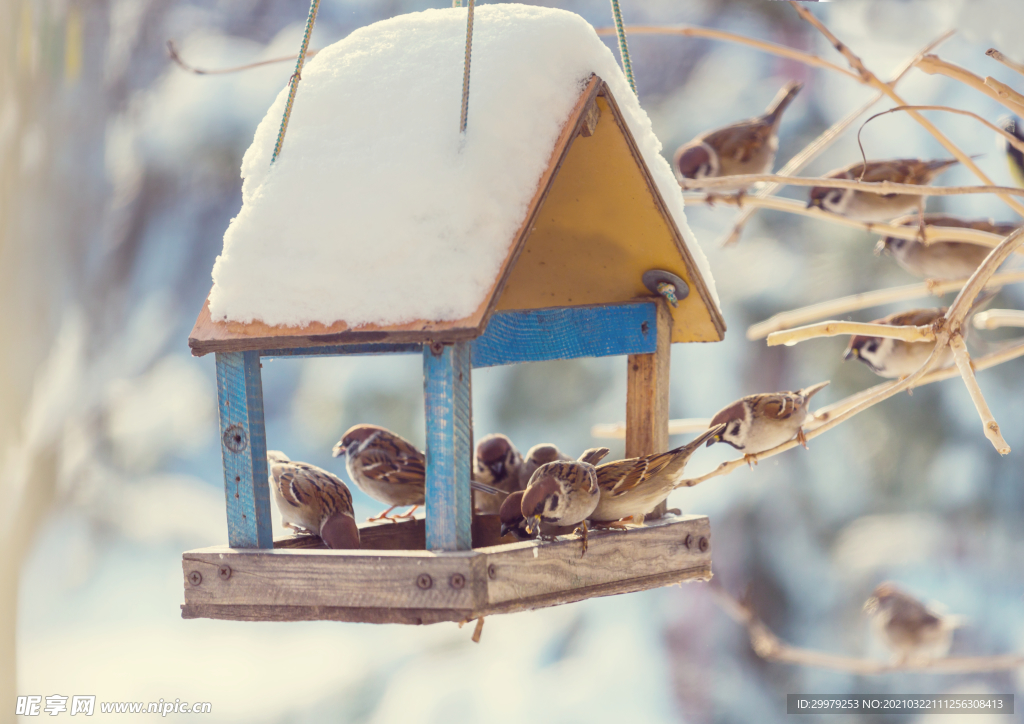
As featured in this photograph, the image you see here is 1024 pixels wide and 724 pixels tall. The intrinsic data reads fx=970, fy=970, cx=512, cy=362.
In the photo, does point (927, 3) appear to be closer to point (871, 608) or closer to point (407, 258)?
point (871, 608)

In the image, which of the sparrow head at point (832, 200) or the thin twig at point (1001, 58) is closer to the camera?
the thin twig at point (1001, 58)

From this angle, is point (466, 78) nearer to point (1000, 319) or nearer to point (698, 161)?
point (1000, 319)

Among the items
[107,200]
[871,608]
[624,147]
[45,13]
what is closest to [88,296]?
[107,200]

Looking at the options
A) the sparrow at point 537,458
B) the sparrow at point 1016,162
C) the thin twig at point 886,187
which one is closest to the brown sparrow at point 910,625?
the sparrow at point 1016,162

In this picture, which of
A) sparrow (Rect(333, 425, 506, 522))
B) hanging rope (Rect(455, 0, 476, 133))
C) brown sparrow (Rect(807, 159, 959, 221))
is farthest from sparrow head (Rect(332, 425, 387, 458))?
brown sparrow (Rect(807, 159, 959, 221))

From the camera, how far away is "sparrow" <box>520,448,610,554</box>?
5.33 feet

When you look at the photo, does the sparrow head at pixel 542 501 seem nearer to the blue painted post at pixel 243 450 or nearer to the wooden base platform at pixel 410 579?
the wooden base platform at pixel 410 579

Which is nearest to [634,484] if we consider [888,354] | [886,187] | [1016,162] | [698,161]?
[886,187]

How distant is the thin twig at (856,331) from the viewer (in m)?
1.65

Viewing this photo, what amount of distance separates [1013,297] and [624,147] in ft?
16.7

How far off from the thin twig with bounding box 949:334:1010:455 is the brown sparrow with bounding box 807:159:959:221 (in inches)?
92.3

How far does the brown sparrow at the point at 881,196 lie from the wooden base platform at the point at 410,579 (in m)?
2.60

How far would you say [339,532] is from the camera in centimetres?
178

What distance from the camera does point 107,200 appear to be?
671 centimetres
